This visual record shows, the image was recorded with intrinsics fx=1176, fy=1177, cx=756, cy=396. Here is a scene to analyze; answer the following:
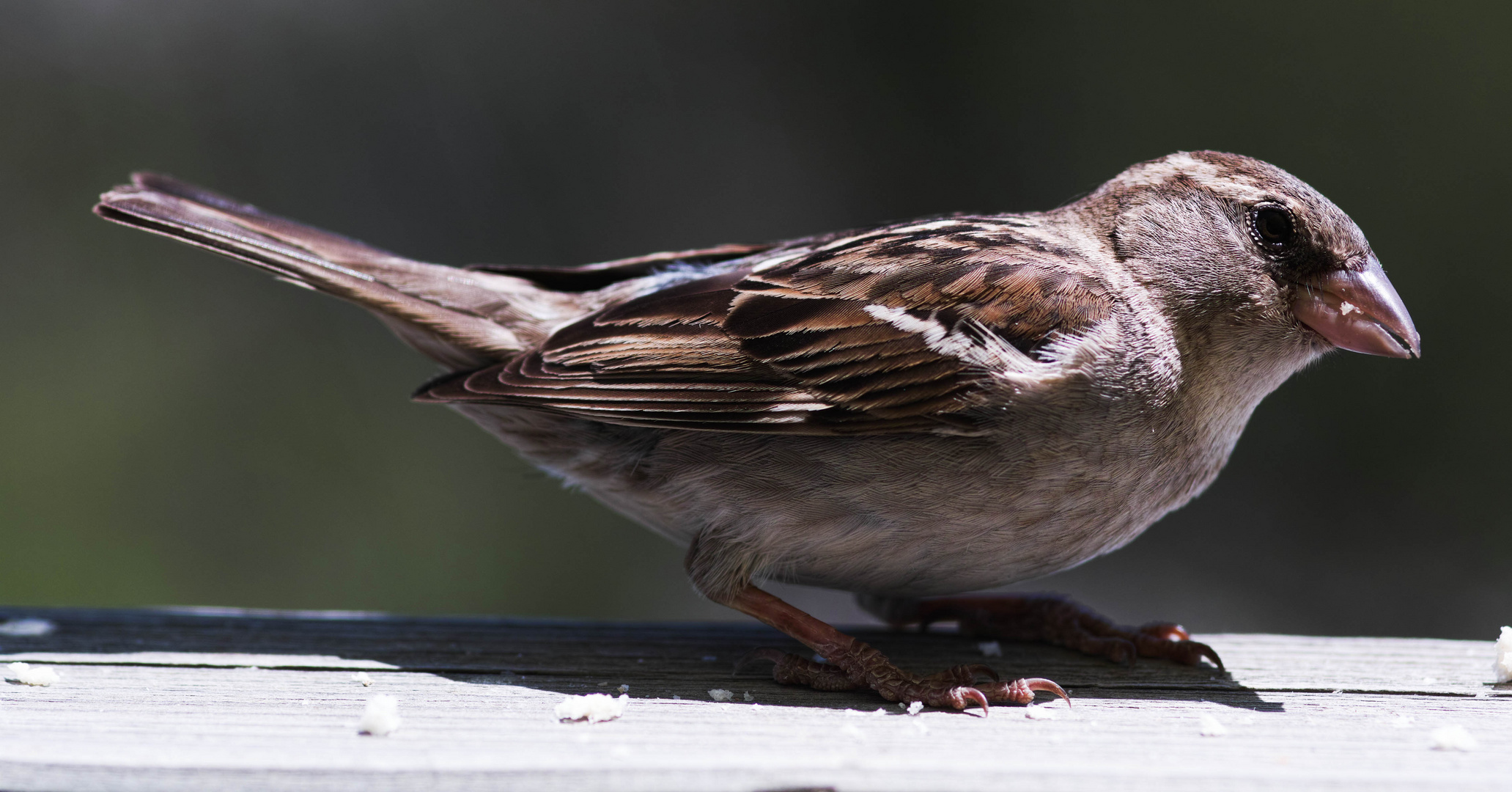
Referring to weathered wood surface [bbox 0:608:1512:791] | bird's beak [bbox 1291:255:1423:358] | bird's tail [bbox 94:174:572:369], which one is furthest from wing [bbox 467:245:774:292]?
bird's beak [bbox 1291:255:1423:358]

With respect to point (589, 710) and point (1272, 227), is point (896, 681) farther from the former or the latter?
point (1272, 227)

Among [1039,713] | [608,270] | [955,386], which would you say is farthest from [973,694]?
[608,270]

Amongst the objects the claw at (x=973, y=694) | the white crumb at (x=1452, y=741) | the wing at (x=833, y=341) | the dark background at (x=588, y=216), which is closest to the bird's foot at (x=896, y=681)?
the claw at (x=973, y=694)

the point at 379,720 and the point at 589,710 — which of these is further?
the point at 589,710

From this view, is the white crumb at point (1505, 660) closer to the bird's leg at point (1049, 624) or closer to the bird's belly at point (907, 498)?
the bird's leg at point (1049, 624)

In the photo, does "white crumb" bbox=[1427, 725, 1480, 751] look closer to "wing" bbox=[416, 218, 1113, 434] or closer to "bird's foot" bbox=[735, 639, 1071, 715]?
"bird's foot" bbox=[735, 639, 1071, 715]
